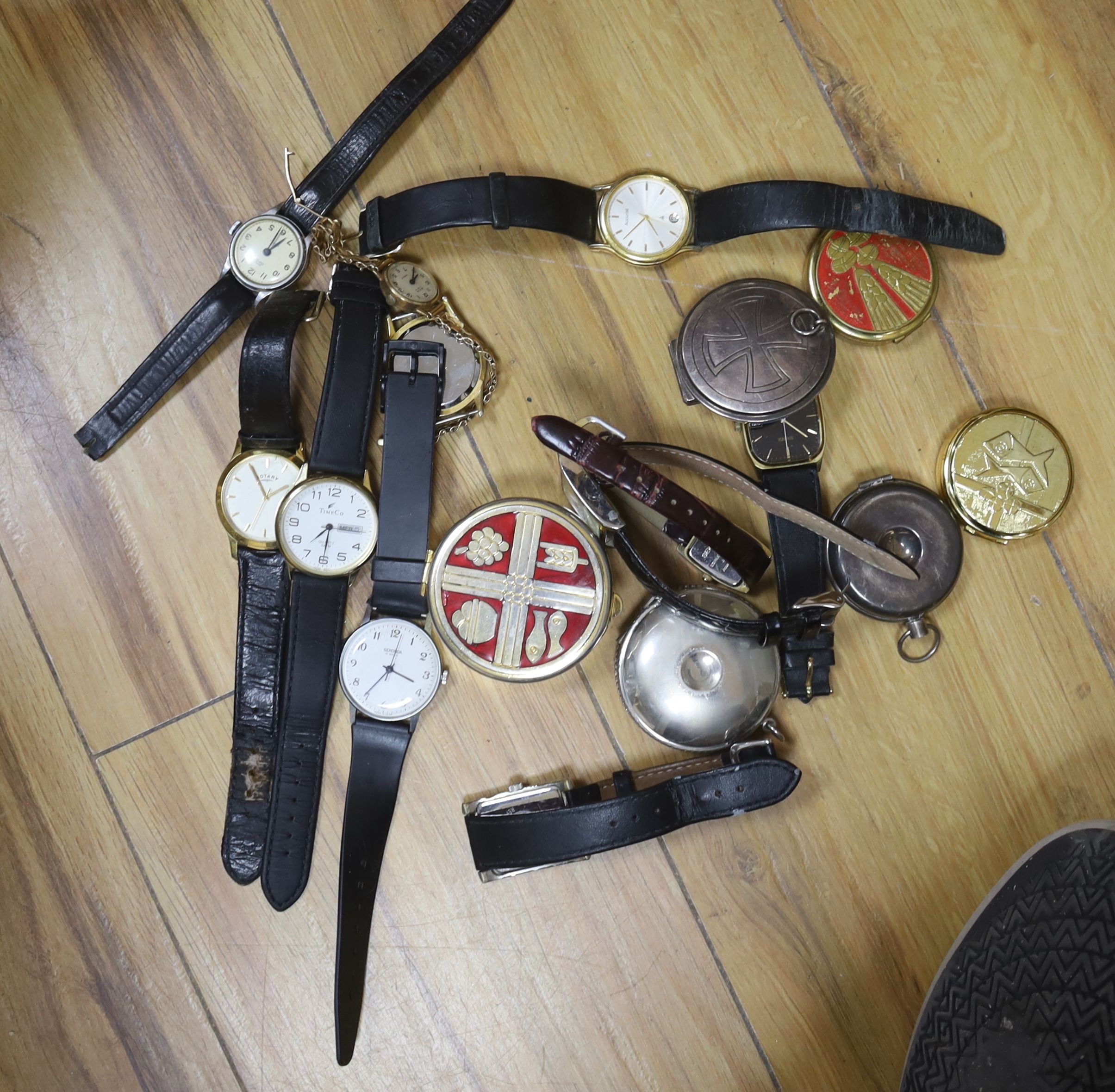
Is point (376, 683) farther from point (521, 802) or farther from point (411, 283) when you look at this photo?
point (411, 283)

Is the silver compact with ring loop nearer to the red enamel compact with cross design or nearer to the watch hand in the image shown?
the red enamel compact with cross design

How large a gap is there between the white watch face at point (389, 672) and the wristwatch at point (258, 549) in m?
0.17

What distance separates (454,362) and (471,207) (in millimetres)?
284

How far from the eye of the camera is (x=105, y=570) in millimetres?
1732

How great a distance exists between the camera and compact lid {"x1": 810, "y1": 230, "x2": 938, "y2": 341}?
1695mm

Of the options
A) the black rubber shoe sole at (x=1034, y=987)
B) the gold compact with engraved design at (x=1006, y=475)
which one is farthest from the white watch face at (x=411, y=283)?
the black rubber shoe sole at (x=1034, y=987)

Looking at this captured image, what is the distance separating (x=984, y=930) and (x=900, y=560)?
68cm

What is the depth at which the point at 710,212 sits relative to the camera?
5.60ft

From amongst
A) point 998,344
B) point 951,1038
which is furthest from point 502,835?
point 998,344

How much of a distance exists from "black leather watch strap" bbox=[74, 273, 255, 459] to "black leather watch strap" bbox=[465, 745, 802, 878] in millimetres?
983

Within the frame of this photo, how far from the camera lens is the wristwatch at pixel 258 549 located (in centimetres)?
165

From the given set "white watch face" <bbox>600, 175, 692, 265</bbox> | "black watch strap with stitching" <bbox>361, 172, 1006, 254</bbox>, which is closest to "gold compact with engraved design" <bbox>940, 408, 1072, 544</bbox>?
"black watch strap with stitching" <bbox>361, 172, 1006, 254</bbox>

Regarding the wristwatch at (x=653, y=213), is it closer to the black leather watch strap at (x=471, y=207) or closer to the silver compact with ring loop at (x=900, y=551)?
the black leather watch strap at (x=471, y=207)

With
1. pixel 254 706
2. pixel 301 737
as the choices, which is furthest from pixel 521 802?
pixel 254 706
